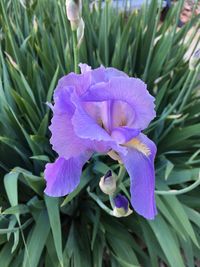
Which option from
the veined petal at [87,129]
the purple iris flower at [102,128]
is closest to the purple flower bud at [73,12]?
the purple iris flower at [102,128]

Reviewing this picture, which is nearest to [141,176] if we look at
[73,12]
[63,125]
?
[63,125]

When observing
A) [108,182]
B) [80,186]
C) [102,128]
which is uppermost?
[102,128]

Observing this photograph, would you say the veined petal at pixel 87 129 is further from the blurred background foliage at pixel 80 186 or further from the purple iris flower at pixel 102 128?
the blurred background foliage at pixel 80 186

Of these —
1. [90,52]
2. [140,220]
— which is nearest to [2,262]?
[140,220]

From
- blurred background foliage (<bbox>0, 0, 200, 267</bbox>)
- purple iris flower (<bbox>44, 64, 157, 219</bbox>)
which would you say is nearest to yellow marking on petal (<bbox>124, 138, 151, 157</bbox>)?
purple iris flower (<bbox>44, 64, 157, 219</bbox>)

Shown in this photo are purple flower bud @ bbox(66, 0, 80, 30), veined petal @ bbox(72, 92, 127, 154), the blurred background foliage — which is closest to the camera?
veined petal @ bbox(72, 92, 127, 154)

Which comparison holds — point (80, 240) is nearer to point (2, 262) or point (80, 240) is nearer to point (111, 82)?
point (2, 262)

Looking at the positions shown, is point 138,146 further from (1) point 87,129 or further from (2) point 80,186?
(2) point 80,186

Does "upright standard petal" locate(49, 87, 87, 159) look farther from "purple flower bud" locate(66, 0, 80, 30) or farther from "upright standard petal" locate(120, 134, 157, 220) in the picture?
"purple flower bud" locate(66, 0, 80, 30)

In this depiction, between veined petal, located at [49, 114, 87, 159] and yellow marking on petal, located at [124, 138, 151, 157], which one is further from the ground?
veined petal, located at [49, 114, 87, 159]
